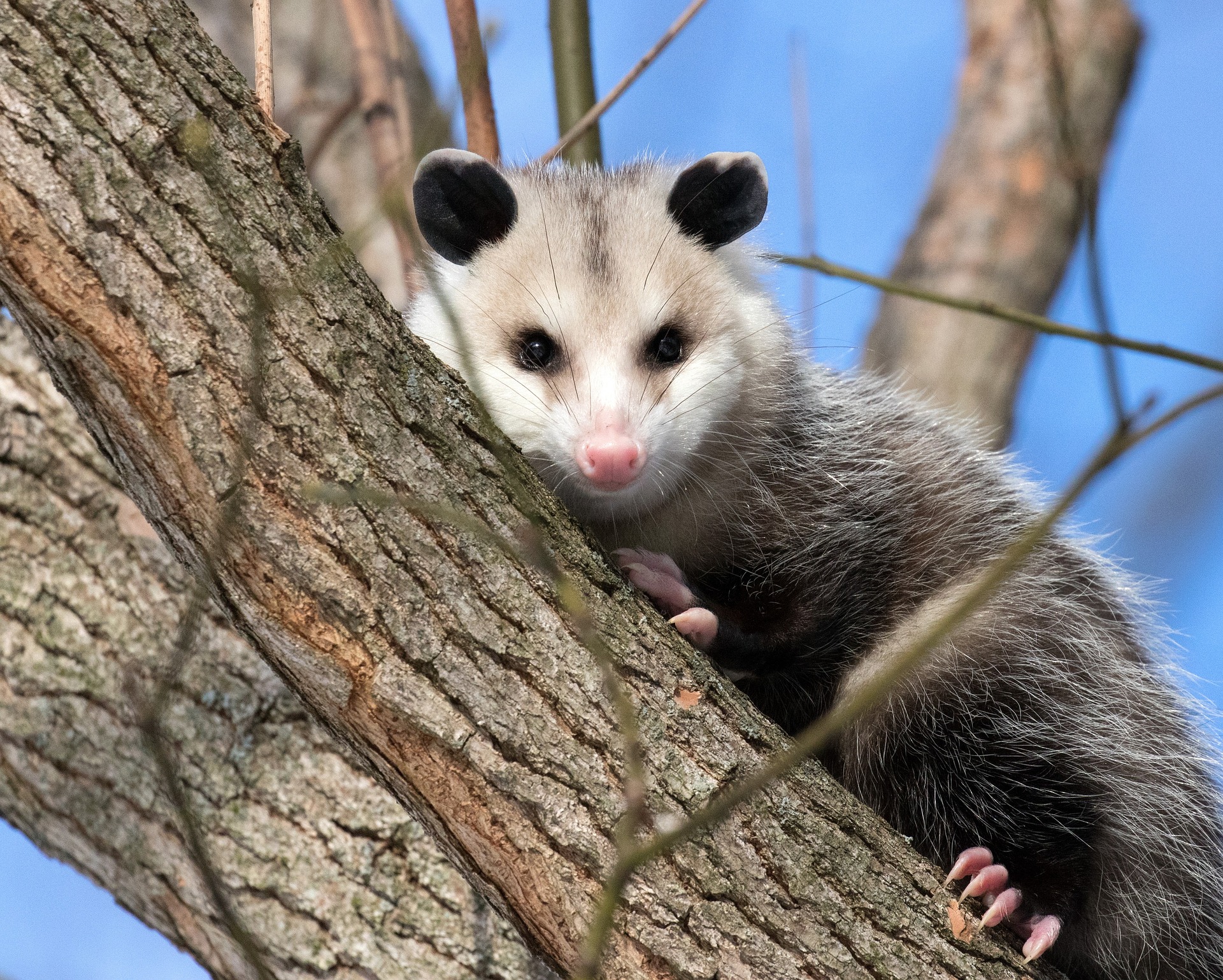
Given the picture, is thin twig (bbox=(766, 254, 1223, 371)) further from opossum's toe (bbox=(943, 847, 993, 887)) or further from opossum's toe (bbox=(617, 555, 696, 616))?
Result: opossum's toe (bbox=(943, 847, 993, 887))

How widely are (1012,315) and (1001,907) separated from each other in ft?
2.78

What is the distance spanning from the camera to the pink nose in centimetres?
165

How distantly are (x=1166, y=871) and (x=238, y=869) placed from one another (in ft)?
5.08

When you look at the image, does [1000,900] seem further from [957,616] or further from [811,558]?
[957,616]

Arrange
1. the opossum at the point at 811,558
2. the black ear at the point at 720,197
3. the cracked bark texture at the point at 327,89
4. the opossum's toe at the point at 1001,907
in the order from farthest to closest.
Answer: the cracked bark texture at the point at 327,89
the black ear at the point at 720,197
the opossum at the point at 811,558
the opossum's toe at the point at 1001,907

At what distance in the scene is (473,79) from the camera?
93.7 inches

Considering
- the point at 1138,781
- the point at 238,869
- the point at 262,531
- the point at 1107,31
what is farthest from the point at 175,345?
the point at 1107,31

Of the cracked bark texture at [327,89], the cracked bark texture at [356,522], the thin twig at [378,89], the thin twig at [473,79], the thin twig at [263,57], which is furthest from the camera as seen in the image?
the cracked bark texture at [327,89]

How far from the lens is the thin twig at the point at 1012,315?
3.41ft

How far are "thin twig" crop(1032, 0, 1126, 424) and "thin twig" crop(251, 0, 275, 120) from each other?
87 centimetres

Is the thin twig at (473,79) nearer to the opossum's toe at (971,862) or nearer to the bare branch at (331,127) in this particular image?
the bare branch at (331,127)

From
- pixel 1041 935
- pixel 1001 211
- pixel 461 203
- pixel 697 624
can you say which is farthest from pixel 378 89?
pixel 1041 935

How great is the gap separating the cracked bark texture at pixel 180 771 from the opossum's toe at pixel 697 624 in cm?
57

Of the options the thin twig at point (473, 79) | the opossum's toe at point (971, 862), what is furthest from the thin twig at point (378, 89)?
the opossum's toe at point (971, 862)
